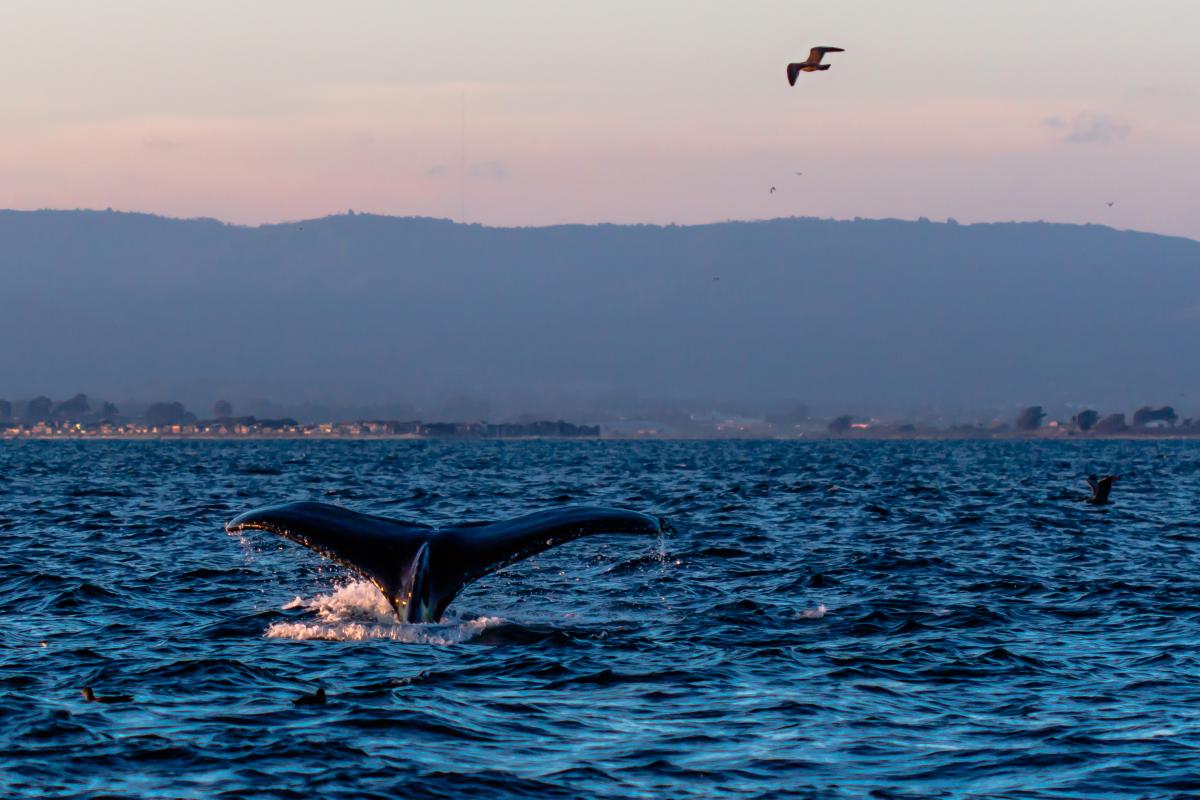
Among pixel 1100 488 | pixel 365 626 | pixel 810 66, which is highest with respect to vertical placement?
→ pixel 810 66

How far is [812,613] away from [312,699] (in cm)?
847

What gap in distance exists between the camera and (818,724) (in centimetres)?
1469

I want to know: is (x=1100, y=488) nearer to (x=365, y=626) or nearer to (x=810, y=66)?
(x=810, y=66)

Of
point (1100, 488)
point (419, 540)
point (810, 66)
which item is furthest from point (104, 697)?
point (1100, 488)

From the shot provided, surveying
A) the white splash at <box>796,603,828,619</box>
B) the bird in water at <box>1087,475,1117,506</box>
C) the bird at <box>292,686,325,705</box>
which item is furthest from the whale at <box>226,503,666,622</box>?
the bird in water at <box>1087,475,1117,506</box>

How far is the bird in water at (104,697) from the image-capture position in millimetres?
15391

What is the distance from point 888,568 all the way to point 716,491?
105 feet

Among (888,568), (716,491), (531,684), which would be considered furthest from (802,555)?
(716,491)

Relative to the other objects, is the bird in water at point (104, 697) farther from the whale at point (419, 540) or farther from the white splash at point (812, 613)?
the white splash at point (812, 613)

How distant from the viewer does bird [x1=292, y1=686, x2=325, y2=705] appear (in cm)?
1533

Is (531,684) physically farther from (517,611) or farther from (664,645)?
(517,611)

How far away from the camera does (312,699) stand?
1544 cm

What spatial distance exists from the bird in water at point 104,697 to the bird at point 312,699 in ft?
5.13

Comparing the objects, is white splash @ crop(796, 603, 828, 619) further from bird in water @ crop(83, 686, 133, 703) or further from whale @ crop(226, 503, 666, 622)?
bird in water @ crop(83, 686, 133, 703)
